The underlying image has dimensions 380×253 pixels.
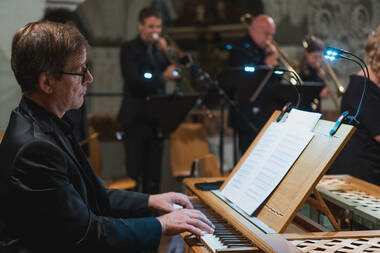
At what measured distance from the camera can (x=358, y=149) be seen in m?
3.09

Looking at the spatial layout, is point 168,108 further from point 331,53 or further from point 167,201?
point 331,53

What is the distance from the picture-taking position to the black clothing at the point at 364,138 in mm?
2976

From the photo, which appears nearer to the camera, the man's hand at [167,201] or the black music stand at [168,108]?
the man's hand at [167,201]

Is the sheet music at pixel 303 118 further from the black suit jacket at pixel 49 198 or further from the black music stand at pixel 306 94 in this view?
the black music stand at pixel 306 94

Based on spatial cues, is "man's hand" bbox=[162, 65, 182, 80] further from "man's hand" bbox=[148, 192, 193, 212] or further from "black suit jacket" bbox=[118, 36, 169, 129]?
"man's hand" bbox=[148, 192, 193, 212]

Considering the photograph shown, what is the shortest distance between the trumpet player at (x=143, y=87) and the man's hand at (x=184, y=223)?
9.34 feet

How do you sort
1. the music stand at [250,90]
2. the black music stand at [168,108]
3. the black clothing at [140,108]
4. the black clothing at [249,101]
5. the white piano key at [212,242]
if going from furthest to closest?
the black clothing at [249,101] → the black clothing at [140,108] → the music stand at [250,90] → the black music stand at [168,108] → the white piano key at [212,242]

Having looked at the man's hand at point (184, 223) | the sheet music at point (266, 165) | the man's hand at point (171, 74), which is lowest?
the man's hand at point (184, 223)

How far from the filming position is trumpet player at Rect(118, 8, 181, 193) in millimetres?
4680

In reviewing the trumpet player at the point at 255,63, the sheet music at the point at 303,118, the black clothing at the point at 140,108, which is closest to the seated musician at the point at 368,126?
the sheet music at the point at 303,118

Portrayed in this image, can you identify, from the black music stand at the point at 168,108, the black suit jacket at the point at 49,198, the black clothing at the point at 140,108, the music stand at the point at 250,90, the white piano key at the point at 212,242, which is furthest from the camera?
the black clothing at the point at 140,108

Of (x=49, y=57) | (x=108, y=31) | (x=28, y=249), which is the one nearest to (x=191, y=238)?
(x=28, y=249)

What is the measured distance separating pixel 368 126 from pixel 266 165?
1.20 metres

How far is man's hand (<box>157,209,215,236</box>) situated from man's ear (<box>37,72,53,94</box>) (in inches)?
23.6
